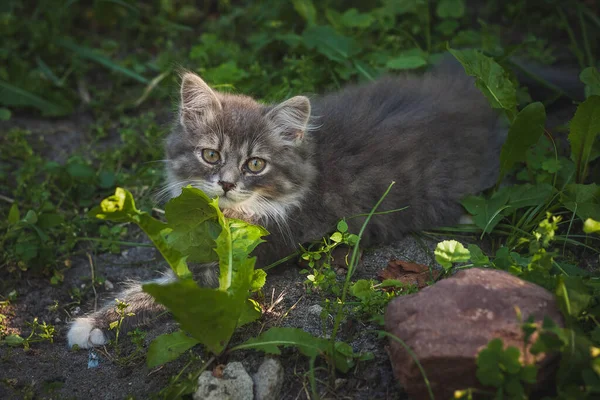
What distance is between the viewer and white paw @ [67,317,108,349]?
3205 mm

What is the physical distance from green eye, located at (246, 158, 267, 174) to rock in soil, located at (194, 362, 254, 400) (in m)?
1.18

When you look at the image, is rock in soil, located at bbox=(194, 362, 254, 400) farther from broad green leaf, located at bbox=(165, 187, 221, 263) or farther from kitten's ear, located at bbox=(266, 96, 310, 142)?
kitten's ear, located at bbox=(266, 96, 310, 142)

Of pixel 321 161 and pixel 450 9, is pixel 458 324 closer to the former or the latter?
pixel 321 161

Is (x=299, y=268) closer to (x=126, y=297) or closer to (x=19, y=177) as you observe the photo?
(x=126, y=297)

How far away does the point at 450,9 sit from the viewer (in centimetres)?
512

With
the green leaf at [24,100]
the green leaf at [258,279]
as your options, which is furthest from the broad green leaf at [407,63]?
the green leaf at [24,100]

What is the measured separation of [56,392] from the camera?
9.29ft

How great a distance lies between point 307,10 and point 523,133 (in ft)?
7.34

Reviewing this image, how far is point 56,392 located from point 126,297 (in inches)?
29.8

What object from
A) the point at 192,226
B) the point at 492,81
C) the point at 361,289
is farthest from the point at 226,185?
the point at 492,81

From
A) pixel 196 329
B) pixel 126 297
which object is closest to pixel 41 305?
pixel 126 297

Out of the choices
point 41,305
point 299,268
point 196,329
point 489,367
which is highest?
point 489,367

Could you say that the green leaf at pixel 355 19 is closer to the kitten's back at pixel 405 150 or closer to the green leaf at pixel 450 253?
the kitten's back at pixel 405 150

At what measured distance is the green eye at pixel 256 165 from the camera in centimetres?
347
